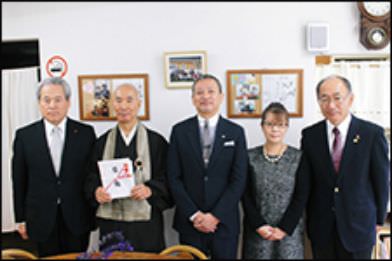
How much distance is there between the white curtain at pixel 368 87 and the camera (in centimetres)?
165

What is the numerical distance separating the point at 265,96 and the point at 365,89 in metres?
0.61

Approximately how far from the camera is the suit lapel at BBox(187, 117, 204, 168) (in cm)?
127

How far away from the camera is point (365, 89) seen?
1693 mm

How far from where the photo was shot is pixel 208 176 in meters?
1.28

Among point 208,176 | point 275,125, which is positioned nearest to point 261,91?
point 275,125

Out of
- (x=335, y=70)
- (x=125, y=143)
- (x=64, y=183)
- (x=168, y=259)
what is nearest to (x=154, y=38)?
(x=125, y=143)

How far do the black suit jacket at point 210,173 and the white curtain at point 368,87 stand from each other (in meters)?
0.67

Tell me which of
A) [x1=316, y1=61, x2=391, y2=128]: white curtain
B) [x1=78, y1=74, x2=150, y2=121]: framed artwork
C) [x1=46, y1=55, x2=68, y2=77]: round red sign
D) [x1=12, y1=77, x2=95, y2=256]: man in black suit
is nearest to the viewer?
[x1=46, y1=55, x2=68, y2=77]: round red sign

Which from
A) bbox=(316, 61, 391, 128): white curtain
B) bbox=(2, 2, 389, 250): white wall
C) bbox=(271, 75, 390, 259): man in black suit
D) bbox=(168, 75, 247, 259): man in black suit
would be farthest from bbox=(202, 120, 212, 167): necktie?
bbox=(316, 61, 391, 128): white curtain

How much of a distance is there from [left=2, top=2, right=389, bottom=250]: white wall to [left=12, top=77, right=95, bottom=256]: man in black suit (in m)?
0.08

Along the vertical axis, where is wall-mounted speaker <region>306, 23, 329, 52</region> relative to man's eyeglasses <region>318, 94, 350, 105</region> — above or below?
above

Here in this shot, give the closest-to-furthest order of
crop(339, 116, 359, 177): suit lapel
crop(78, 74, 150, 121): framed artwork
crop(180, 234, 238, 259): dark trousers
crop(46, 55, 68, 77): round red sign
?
crop(46, 55, 68, 77): round red sign, crop(78, 74, 150, 121): framed artwork, crop(339, 116, 359, 177): suit lapel, crop(180, 234, 238, 259): dark trousers

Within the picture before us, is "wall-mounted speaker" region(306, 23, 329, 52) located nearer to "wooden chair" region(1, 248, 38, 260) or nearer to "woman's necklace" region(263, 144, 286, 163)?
"woman's necklace" region(263, 144, 286, 163)

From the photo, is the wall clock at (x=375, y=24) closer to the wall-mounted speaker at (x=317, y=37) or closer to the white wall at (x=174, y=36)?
the white wall at (x=174, y=36)
